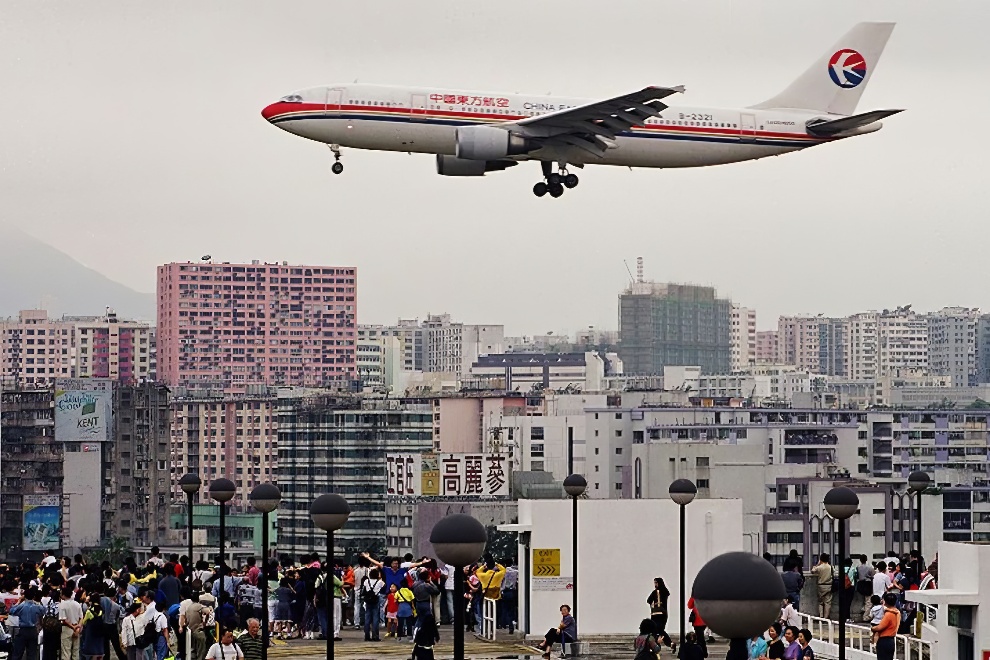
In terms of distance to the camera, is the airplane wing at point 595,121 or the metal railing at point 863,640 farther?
the airplane wing at point 595,121

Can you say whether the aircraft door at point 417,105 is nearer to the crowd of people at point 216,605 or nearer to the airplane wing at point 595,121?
the airplane wing at point 595,121

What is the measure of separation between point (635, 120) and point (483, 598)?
23.5 metres

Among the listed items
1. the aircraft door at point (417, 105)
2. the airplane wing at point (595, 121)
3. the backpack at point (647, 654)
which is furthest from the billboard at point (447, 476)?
the backpack at point (647, 654)

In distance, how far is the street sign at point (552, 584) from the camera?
3228cm

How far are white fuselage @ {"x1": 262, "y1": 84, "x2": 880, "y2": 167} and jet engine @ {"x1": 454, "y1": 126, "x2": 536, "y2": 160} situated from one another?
964 mm

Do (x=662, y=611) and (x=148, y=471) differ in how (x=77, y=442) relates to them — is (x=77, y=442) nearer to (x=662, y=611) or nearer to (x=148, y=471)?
(x=148, y=471)

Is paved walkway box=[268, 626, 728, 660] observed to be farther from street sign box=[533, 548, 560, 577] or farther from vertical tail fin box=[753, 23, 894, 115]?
vertical tail fin box=[753, 23, 894, 115]

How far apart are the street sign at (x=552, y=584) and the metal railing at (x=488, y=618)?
128 centimetres

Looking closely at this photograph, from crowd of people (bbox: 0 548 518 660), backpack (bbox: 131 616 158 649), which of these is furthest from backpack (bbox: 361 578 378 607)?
backpack (bbox: 131 616 158 649)

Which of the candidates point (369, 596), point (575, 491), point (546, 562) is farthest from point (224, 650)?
point (546, 562)

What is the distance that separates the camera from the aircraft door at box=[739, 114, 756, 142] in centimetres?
5441

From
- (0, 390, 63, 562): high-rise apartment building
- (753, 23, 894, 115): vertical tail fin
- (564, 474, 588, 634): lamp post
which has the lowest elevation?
(0, 390, 63, 562): high-rise apartment building

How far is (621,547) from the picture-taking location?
33.0 meters

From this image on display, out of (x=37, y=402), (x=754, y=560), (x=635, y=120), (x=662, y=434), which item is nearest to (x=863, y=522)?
(x=662, y=434)
